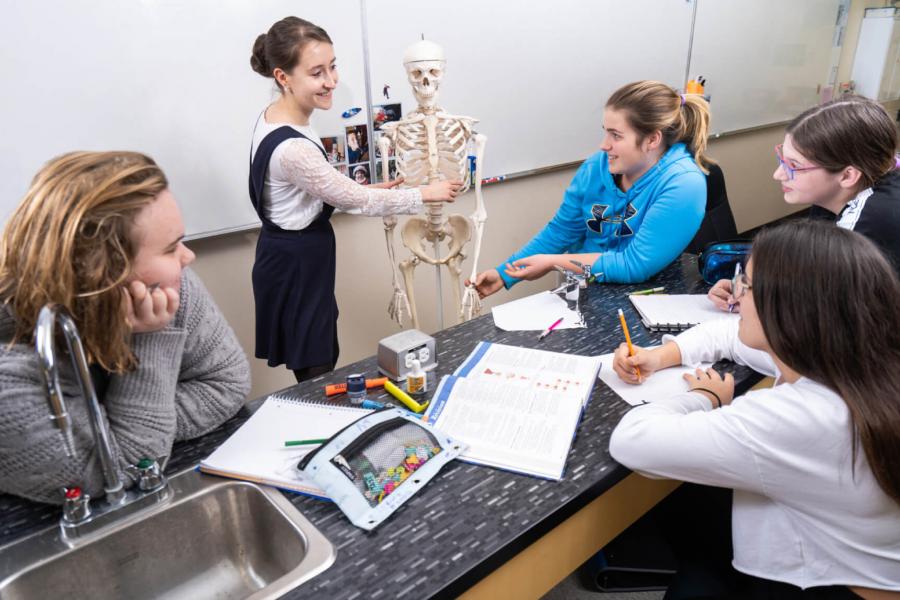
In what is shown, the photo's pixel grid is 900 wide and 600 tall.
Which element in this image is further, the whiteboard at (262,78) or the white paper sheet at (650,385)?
the whiteboard at (262,78)

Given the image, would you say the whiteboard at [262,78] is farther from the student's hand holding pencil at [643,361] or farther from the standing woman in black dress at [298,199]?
the student's hand holding pencil at [643,361]

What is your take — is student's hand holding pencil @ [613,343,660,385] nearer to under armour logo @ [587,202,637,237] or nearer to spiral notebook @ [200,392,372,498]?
spiral notebook @ [200,392,372,498]

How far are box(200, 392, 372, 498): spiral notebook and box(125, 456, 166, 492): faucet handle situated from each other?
8cm

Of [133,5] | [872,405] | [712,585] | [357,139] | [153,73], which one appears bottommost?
[712,585]

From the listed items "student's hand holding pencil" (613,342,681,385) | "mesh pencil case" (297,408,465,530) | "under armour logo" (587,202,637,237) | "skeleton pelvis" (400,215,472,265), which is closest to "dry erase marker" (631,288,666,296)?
"under armour logo" (587,202,637,237)

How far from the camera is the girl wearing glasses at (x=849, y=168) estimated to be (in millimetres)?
1684

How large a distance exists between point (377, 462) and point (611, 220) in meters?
1.55

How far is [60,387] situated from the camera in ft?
2.91

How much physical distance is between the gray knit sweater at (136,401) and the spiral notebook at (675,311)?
3.78 ft

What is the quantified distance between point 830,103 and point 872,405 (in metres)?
1.24

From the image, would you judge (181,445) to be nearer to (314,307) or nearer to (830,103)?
(314,307)

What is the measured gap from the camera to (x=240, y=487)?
1119mm

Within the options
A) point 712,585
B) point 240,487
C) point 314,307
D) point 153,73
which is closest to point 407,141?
point 314,307

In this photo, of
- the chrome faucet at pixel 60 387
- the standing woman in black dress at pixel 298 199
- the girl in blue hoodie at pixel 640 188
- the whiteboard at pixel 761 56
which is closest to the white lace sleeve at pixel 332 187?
the standing woman in black dress at pixel 298 199
